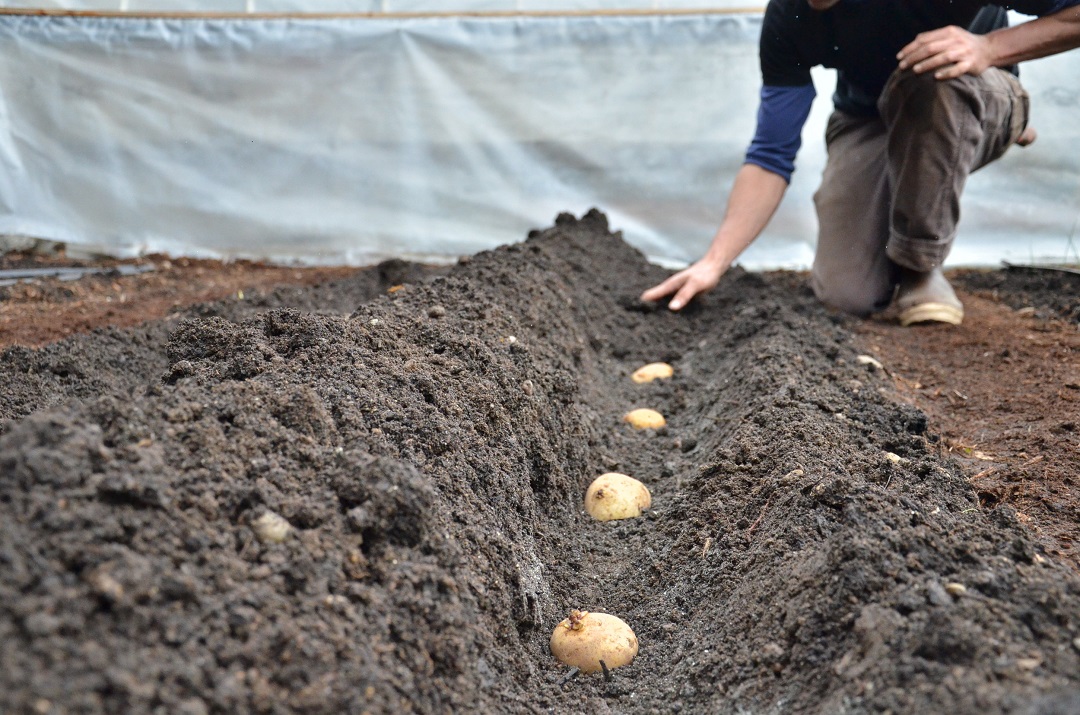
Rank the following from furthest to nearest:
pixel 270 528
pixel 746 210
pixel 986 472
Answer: pixel 746 210 → pixel 986 472 → pixel 270 528

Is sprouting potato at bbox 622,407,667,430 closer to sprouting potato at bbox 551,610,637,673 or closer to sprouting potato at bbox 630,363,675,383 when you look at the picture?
sprouting potato at bbox 630,363,675,383

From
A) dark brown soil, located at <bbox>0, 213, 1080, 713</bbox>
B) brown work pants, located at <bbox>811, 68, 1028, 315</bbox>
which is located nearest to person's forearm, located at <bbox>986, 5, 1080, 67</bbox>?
brown work pants, located at <bbox>811, 68, 1028, 315</bbox>

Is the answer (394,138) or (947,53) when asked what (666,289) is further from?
(394,138)

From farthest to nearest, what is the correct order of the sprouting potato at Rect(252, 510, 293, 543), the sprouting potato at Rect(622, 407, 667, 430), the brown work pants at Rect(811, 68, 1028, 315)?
1. the brown work pants at Rect(811, 68, 1028, 315)
2. the sprouting potato at Rect(622, 407, 667, 430)
3. the sprouting potato at Rect(252, 510, 293, 543)

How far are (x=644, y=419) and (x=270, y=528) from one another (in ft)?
5.43

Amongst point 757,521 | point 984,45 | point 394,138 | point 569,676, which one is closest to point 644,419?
point 757,521

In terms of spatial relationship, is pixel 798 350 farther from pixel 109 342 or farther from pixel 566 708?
pixel 109 342

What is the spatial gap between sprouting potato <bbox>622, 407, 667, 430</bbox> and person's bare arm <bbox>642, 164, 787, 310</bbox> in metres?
1.09

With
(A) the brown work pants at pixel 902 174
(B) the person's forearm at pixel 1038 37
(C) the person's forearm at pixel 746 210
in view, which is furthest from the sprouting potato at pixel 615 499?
(B) the person's forearm at pixel 1038 37

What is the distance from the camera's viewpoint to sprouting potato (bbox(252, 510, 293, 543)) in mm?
1231

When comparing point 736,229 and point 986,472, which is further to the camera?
point 736,229

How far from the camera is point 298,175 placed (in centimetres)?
556

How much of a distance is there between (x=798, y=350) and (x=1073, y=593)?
1624 millimetres

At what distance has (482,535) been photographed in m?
1.57
